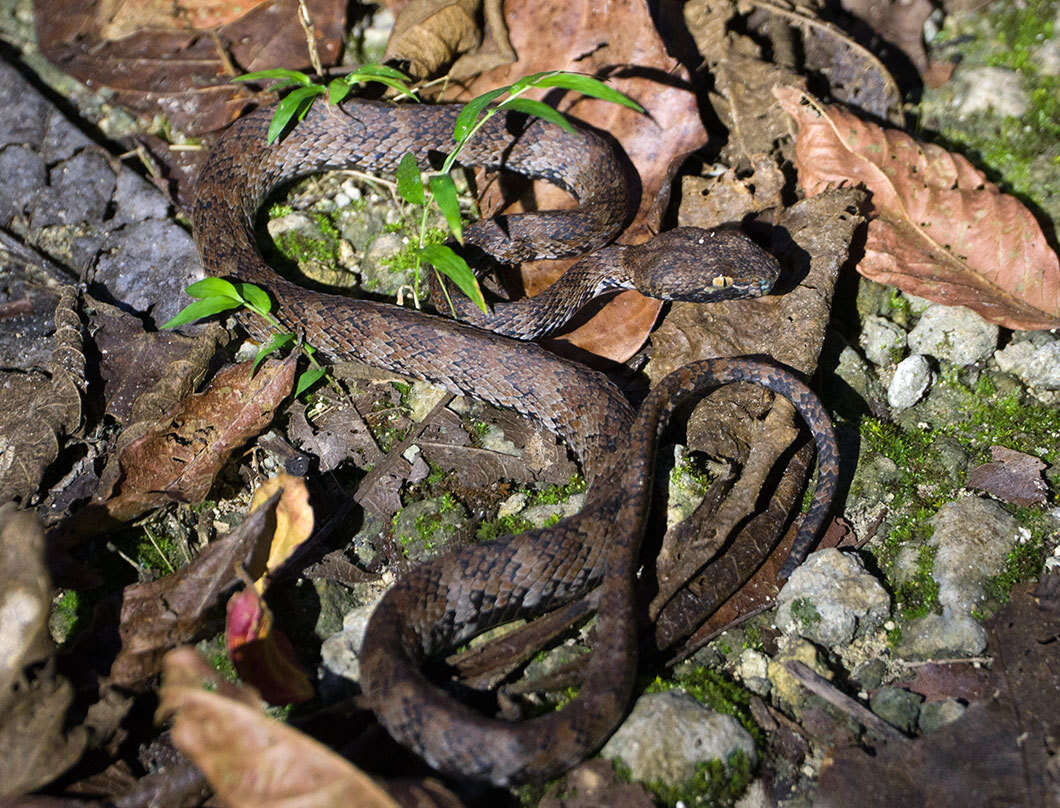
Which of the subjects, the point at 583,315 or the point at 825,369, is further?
the point at 583,315

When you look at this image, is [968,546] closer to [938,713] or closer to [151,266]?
[938,713]

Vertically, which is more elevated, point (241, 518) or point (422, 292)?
point (422, 292)

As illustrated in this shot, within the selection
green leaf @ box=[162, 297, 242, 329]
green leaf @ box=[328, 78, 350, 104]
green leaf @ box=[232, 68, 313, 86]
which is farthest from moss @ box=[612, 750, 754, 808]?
green leaf @ box=[232, 68, 313, 86]

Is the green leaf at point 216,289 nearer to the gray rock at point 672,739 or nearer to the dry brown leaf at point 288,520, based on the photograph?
the dry brown leaf at point 288,520

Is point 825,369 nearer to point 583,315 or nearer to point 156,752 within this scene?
point 583,315

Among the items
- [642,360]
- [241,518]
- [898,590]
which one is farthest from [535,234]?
[898,590]

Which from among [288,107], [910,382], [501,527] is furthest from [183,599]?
[910,382]

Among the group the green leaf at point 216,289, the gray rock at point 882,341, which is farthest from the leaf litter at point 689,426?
the green leaf at point 216,289

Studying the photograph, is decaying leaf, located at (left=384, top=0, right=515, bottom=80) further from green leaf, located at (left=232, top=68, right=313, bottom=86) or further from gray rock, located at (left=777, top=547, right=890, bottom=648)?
gray rock, located at (left=777, top=547, right=890, bottom=648)
